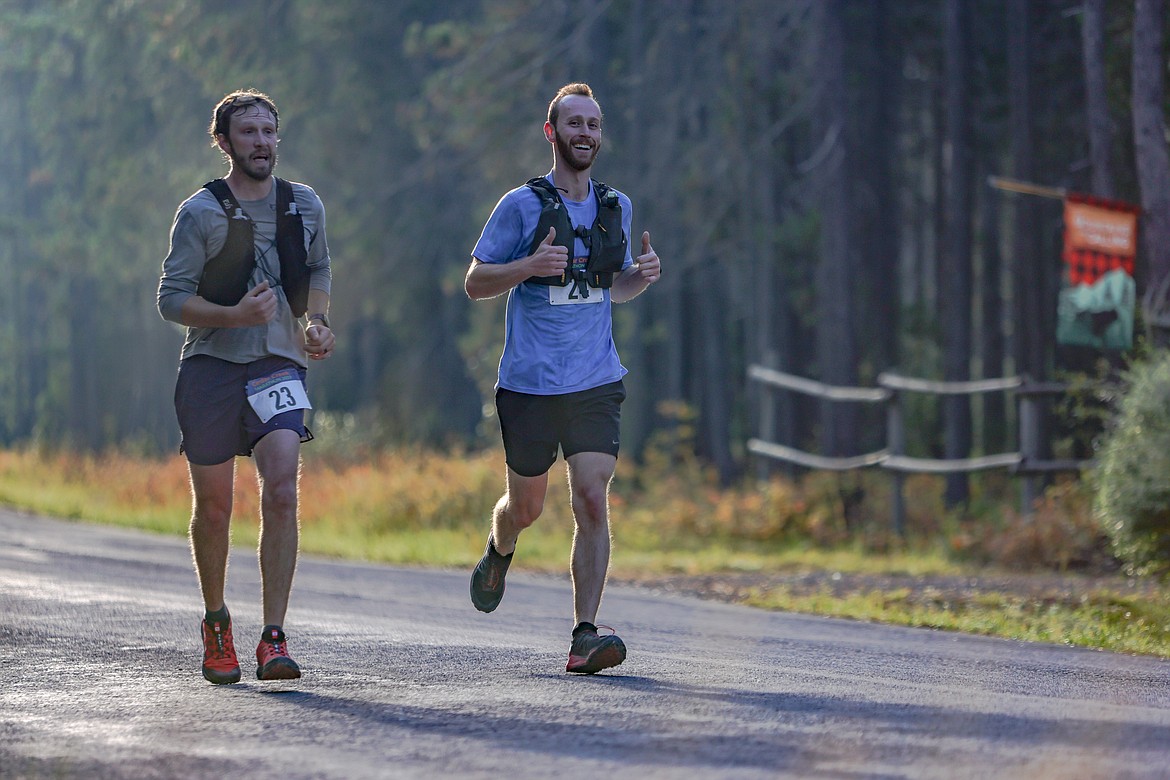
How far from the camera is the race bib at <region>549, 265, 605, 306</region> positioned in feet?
24.5

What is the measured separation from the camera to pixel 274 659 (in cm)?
673

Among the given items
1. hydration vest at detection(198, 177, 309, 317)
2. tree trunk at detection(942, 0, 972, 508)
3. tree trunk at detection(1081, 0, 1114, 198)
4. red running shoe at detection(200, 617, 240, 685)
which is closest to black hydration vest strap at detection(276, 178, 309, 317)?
hydration vest at detection(198, 177, 309, 317)

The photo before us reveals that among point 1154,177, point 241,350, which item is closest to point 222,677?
point 241,350

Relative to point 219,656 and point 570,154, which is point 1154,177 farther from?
point 219,656

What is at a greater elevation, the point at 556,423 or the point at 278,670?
A: the point at 556,423

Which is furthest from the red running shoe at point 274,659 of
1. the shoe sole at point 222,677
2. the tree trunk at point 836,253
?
the tree trunk at point 836,253

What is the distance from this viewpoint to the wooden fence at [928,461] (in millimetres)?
16875

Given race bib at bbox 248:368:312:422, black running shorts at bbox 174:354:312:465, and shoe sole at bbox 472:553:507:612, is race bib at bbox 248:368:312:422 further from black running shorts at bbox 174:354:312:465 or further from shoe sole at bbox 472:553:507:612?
shoe sole at bbox 472:553:507:612

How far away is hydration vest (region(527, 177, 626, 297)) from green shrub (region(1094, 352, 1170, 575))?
21.7 ft

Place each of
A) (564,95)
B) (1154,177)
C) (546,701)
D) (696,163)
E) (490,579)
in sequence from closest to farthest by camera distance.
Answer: (546,701)
(564,95)
(490,579)
(1154,177)
(696,163)

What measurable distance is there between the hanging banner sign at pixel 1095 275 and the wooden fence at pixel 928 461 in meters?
0.56

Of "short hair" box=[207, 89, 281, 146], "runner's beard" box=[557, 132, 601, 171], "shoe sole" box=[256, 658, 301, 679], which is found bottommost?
"shoe sole" box=[256, 658, 301, 679]

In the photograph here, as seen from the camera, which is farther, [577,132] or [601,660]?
[577,132]

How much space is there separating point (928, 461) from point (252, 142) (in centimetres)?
1265
